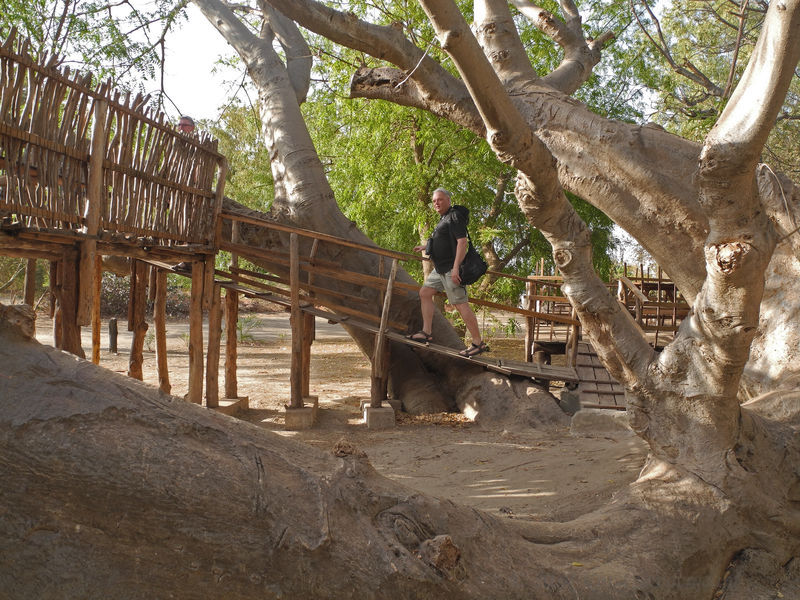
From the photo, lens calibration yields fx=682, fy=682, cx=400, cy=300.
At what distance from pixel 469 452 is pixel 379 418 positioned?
5.29 ft

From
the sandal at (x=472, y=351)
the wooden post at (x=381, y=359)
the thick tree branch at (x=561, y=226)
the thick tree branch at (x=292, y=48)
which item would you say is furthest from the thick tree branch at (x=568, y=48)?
the thick tree branch at (x=292, y=48)

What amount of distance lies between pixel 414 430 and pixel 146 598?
598 centimetres

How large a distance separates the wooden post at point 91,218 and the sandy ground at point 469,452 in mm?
2012

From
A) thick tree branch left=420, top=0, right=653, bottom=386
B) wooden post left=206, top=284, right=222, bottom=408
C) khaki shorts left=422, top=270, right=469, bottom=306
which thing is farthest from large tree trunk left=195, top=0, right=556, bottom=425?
thick tree branch left=420, top=0, right=653, bottom=386

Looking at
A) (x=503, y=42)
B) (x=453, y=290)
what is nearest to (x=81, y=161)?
(x=503, y=42)

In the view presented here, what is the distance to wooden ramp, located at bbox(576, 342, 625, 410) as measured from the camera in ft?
25.6

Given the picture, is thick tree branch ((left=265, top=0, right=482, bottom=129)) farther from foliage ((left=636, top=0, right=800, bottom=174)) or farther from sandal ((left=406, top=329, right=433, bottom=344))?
foliage ((left=636, top=0, right=800, bottom=174))

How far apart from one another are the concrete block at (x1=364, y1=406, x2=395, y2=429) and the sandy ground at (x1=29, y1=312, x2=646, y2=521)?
0.49 feet

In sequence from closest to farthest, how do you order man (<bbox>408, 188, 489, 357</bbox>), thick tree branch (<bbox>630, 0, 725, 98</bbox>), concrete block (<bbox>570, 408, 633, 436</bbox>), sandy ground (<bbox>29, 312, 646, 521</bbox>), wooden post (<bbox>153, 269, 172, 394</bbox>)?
1. sandy ground (<bbox>29, 312, 646, 521</bbox>)
2. thick tree branch (<bbox>630, 0, 725, 98</bbox>)
3. concrete block (<bbox>570, 408, 633, 436</bbox>)
4. man (<bbox>408, 188, 489, 357</bbox>)
5. wooden post (<bbox>153, 269, 172, 394</bbox>)

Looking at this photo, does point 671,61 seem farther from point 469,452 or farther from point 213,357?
point 213,357

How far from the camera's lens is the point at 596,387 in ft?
27.4

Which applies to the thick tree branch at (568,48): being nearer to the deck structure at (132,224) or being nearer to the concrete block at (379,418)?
the deck structure at (132,224)

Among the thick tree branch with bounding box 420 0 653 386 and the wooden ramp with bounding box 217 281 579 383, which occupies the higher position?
the thick tree branch with bounding box 420 0 653 386

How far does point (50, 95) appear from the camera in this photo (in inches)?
183
